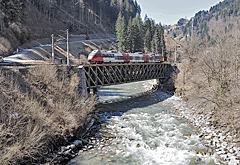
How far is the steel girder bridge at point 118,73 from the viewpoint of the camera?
25953 millimetres

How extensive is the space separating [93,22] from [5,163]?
4320 inches

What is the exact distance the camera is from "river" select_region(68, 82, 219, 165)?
12.6m

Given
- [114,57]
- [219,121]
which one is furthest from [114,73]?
[219,121]

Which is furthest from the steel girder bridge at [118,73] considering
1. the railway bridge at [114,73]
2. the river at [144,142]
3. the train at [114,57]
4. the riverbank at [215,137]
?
the riverbank at [215,137]

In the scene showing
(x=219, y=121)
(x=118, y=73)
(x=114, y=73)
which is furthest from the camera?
(x=118, y=73)

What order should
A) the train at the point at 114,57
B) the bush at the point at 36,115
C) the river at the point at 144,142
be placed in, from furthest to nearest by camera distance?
1. the train at the point at 114,57
2. the river at the point at 144,142
3. the bush at the point at 36,115

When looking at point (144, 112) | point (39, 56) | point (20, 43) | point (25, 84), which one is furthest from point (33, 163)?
point (20, 43)

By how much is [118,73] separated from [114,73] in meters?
2.24

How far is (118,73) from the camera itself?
31.4m

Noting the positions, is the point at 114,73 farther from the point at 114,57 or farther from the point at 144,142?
the point at 144,142

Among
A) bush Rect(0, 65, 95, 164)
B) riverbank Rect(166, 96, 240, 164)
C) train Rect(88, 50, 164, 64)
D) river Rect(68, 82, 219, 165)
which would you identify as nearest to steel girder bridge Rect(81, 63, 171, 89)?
train Rect(88, 50, 164, 64)

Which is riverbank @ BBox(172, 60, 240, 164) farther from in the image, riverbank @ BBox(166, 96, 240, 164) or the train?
the train

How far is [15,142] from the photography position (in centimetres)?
1073

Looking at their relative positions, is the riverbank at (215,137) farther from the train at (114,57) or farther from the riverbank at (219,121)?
the train at (114,57)
